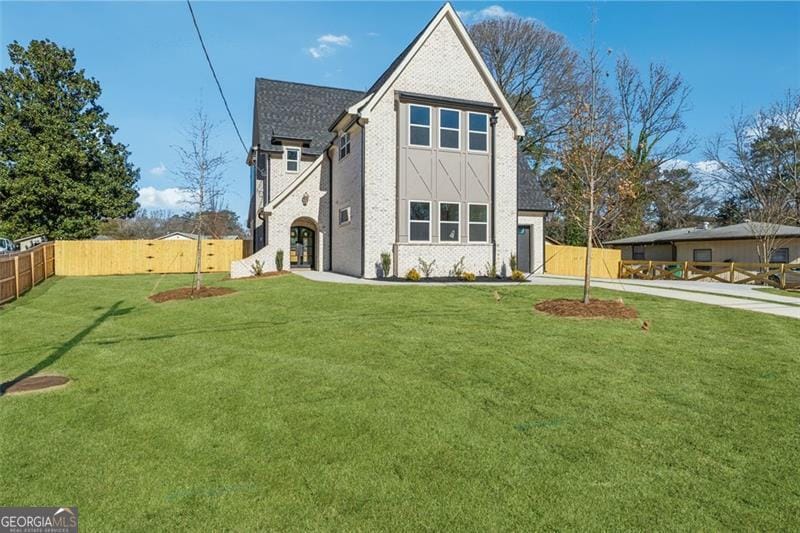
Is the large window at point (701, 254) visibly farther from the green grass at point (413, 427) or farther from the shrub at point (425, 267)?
the green grass at point (413, 427)

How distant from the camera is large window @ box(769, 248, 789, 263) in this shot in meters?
24.7

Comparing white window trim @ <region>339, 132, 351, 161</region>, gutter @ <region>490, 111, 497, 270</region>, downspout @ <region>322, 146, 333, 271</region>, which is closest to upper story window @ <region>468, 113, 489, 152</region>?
gutter @ <region>490, 111, 497, 270</region>

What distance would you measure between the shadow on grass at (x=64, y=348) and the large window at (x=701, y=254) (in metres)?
31.6

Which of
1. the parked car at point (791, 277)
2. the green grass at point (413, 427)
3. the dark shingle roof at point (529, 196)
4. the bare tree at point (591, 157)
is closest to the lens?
the green grass at point (413, 427)

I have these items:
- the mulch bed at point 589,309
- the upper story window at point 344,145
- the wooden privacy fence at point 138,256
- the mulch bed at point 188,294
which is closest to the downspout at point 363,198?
the upper story window at point 344,145

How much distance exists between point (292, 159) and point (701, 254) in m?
26.6

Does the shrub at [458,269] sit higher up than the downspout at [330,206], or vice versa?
the downspout at [330,206]

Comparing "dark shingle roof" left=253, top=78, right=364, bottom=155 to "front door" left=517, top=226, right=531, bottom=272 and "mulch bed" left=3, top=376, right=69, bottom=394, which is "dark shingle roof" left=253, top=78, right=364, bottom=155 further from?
"mulch bed" left=3, top=376, right=69, bottom=394

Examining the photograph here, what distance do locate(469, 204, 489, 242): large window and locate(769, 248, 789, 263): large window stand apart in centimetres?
1942

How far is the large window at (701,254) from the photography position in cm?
2734

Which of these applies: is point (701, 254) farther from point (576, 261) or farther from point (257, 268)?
point (257, 268)

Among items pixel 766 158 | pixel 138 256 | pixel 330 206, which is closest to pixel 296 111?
pixel 330 206

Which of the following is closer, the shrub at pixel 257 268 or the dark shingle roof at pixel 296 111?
the shrub at pixel 257 268

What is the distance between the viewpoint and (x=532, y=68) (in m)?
34.6
